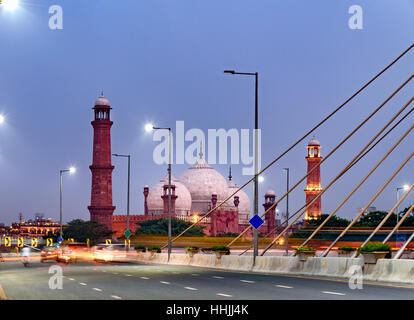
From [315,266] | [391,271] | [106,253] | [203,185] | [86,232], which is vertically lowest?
[106,253]

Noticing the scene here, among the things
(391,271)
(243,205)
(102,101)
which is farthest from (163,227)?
(391,271)

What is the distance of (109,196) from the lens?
4870 inches

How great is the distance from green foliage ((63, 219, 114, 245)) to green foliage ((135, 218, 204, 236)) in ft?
58.7

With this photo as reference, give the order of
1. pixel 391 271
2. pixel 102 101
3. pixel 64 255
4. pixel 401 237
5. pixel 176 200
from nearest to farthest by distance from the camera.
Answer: pixel 391 271 → pixel 64 255 → pixel 401 237 → pixel 102 101 → pixel 176 200

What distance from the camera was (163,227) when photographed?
140875 millimetres

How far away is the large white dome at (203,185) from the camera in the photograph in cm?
16488

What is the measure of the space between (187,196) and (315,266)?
12702 centimetres

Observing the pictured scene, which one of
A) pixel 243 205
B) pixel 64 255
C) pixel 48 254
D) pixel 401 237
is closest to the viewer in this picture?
pixel 64 255

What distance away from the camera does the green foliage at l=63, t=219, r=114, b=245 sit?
4643 inches

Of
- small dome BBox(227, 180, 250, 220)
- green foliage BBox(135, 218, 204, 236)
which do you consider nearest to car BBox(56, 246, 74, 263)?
green foliage BBox(135, 218, 204, 236)

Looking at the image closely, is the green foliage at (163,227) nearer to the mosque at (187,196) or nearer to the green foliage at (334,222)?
the mosque at (187,196)

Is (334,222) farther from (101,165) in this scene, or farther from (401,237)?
(101,165)

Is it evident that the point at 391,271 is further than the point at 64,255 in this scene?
No

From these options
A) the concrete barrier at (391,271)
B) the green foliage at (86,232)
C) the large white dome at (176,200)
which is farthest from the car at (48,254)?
the large white dome at (176,200)
